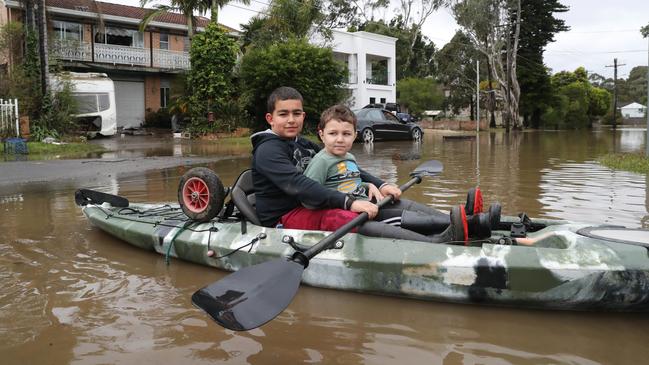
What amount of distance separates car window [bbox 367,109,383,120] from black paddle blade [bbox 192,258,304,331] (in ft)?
60.2

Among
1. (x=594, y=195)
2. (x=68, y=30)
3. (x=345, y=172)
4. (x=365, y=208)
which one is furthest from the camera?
(x=68, y=30)

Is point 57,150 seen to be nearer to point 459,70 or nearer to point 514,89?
point 514,89

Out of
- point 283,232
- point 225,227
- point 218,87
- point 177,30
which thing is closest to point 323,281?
point 283,232

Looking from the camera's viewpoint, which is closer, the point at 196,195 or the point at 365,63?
the point at 196,195

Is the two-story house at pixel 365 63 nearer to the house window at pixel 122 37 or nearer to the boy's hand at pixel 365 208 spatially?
the house window at pixel 122 37

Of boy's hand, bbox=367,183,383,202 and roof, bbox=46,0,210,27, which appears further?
roof, bbox=46,0,210,27

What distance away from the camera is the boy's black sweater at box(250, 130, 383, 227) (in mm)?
3916

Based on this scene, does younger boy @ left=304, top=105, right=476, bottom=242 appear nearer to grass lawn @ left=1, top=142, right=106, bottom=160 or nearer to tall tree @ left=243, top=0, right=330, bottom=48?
grass lawn @ left=1, top=142, right=106, bottom=160

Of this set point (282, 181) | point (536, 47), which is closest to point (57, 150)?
point (282, 181)

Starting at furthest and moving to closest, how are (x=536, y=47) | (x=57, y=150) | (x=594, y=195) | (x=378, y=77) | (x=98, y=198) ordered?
(x=536, y=47)
(x=378, y=77)
(x=57, y=150)
(x=594, y=195)
(x=98, y=198)

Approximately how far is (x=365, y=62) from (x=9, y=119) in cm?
2143

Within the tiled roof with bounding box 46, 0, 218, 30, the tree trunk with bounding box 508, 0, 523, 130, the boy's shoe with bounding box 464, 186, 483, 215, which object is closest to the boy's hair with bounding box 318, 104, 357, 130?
the boy's shoe with bounding box 464, 186, 483, 215

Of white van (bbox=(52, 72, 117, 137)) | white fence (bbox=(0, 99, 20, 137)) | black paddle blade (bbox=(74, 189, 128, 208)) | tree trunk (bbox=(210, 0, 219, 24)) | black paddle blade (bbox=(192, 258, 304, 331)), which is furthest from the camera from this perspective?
tree trunk (bbox=(210, 0, 219, 24))

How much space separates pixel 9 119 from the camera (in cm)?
1495
